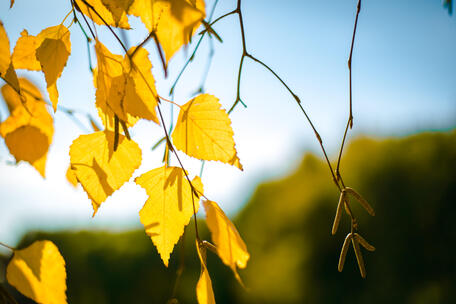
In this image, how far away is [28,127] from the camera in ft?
1.27

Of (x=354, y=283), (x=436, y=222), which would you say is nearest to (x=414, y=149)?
(x=436, y=222)

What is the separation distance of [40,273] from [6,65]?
0.16m

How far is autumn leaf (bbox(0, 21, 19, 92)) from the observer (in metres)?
0.28

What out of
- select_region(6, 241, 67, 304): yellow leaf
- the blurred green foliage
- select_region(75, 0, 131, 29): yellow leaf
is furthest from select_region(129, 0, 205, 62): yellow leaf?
the blurred green foliage

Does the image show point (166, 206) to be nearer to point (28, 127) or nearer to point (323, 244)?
point (28, 127)

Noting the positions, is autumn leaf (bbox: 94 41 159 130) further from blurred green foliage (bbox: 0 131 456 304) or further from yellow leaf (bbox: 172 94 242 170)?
blurred green foliage (bbox: 0 131 456 304)

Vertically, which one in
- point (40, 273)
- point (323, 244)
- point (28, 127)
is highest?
point (28, 127)

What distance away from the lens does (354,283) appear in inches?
205

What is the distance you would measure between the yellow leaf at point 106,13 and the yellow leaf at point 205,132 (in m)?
0.08

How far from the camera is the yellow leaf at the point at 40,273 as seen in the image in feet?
0.88

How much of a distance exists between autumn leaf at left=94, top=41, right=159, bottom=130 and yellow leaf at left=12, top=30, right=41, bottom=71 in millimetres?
114

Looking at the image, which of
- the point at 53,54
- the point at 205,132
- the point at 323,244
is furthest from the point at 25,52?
the point at 323,244

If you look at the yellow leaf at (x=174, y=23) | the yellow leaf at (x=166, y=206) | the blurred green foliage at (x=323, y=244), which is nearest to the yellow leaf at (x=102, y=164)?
the yellow leaf at (x=166, y=206)

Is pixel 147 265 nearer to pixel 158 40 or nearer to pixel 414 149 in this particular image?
pixel 414 149
